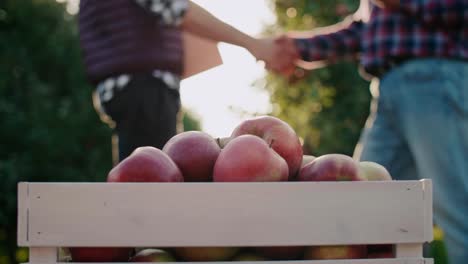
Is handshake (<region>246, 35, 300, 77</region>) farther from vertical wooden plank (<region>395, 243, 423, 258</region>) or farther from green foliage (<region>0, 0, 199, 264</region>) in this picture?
green foliage (<region>0, 0, 199, 264</region>)

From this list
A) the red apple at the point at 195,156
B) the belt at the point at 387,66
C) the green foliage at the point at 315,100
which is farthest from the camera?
the green foliage at the point at 315,100

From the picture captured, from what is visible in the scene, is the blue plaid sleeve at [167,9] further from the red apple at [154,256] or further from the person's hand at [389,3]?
the red apple at [154,256]

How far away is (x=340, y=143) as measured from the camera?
10234mm

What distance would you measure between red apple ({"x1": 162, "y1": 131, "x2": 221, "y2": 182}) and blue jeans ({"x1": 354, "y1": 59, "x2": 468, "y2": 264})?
1.41 metres

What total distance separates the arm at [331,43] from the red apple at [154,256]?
2214mm

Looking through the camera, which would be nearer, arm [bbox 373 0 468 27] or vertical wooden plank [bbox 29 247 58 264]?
vertical wooden plank [bbox 29 247 58 264]

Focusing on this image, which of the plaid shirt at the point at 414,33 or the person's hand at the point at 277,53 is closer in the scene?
the plaid shirt at the point at 414,33

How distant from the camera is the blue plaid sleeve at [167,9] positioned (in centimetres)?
300

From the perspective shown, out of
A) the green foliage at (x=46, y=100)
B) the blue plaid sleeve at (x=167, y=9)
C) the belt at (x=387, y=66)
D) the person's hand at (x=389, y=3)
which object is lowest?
the green foliage at (x=46, y=100)

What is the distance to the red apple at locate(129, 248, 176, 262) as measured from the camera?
169cm

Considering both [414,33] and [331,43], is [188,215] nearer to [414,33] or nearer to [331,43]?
[414,33]

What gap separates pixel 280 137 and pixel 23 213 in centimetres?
63

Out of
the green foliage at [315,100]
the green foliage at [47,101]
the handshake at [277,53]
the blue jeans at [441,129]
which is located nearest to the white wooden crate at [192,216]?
the blue jeans at [441,129]

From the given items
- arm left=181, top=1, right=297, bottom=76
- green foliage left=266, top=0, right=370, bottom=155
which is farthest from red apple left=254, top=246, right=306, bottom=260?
green foliage left=266, top=0, right=370, bottom=155
